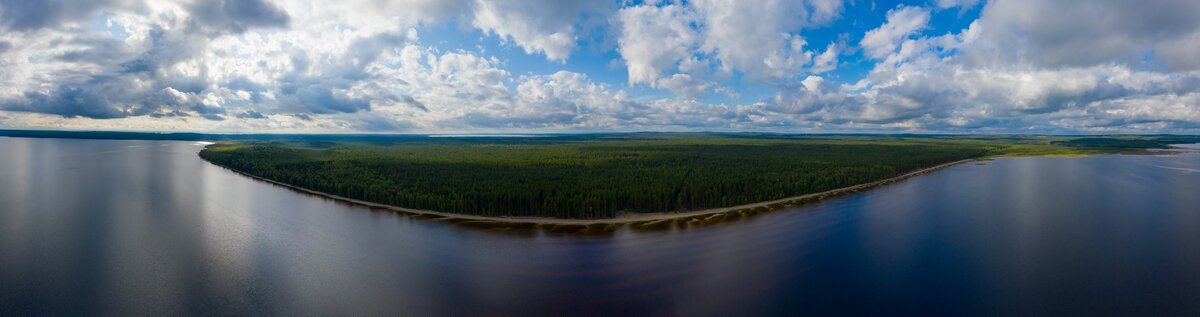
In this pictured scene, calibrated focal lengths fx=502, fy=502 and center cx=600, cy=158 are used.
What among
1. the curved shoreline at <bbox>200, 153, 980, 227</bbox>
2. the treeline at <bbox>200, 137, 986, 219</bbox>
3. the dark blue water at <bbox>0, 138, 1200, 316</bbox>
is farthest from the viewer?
the treeline at <bbox>200, 137, 986, 219</bbox>

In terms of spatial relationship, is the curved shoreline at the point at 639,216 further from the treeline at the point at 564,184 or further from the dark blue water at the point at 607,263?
the dark blue water at the point at 607,263

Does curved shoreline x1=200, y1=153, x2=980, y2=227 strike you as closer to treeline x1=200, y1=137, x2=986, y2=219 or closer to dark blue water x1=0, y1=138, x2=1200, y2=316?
treeline x1=200, y1=137, x2=986, y2=219

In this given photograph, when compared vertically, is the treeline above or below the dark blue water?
above

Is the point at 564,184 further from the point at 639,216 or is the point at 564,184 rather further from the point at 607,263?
the point at 607,263

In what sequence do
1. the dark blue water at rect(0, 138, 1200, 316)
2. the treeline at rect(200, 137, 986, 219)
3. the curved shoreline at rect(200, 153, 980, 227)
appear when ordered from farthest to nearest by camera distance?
the treeline at rect(200, 137, 986, 219) < the curved shoreline at rect(200, 153, 980, 227) < the dark blue water at rect(0, 138, 1200, 316)

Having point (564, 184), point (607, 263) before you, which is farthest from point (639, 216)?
point (607, 263)

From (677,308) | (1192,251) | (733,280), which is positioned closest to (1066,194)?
(1192,251)

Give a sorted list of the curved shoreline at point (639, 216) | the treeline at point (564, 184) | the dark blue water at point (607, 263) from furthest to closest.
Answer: the treeline at point (564, 184)
the curved shoreline at point (639, 216)
the dark blue water at point (607, 263)

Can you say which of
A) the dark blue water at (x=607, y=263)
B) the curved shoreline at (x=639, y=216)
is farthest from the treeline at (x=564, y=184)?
the dark blue water at (x=607, y=263)

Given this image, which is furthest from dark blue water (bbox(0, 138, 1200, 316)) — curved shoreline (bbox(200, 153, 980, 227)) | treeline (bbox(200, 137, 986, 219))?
treeline (bbox(200, 137, 986, 219))
